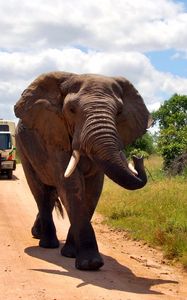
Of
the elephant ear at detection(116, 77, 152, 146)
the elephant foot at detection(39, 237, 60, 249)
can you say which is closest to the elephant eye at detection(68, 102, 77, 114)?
the elephant ear at detection(116, 77, 152, 146)

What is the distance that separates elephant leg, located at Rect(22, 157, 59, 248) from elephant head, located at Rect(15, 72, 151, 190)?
1.62 metres

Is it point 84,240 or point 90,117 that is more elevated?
point 90,117

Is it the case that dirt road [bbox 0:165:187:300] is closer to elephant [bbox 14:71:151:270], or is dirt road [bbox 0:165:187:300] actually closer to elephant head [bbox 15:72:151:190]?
elephant [bbox 14:71:151:270]

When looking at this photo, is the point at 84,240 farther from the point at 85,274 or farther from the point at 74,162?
the point at 74,162

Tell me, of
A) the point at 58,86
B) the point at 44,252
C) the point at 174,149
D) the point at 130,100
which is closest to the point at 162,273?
the point at 44,252

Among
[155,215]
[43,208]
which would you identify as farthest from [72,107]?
[155,215]

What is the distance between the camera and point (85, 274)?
700 cm

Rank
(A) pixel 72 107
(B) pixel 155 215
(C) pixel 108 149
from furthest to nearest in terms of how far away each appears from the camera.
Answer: (B) pixel 155 215 < (A) pixel 72 107 < (C) pixel 108 149

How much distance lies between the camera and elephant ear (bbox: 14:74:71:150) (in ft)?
25.3

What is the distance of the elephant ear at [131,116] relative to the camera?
25.0ft

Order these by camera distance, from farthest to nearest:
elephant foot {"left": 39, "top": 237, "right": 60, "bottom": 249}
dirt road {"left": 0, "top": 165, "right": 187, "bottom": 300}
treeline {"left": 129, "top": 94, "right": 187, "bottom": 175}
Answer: treeline {"left": 129, "top": 94, "right": 187, "bottom": 175}, elephant foot {"left": 39, "top": 237, "right": 60, "bottom": 249}, dirt road {"left": 0, "top": 165, "right": 187, "bottom": 300}

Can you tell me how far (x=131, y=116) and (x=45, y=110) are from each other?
3.98 feet

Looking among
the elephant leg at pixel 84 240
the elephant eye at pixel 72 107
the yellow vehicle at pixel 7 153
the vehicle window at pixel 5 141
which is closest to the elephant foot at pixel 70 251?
the elephant leg at pixel 84 240

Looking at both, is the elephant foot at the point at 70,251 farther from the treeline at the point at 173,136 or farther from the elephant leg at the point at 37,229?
the treeline at the point at 173,136
